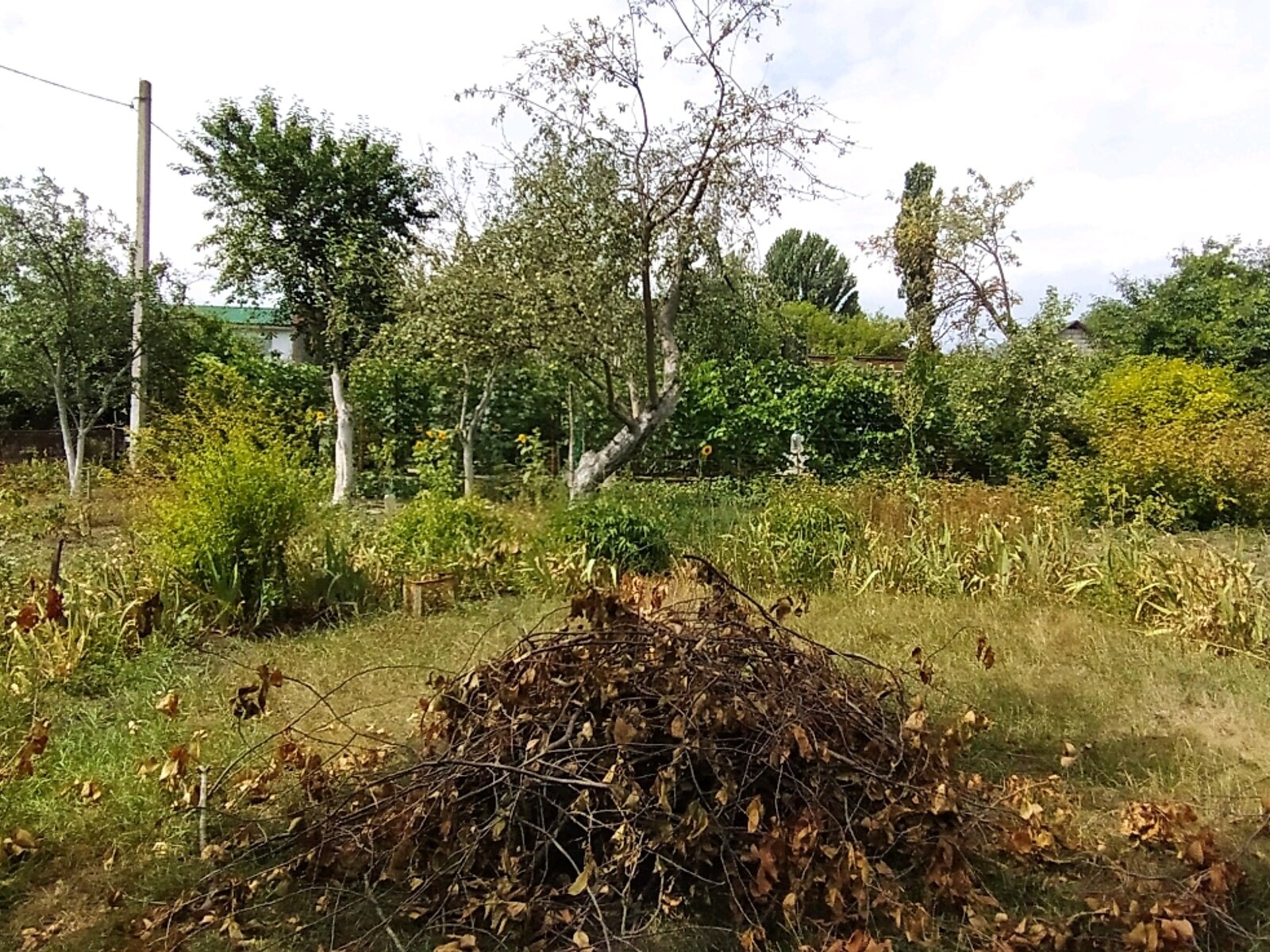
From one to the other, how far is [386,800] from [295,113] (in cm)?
1111

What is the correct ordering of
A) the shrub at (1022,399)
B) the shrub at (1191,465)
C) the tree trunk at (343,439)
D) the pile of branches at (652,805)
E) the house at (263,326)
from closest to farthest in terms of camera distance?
the pile of branches at (652,805) → the shrub at (1191,465) → the tree trunk at (343,439) → the shrub at (1022,399) → the house at (263,326)

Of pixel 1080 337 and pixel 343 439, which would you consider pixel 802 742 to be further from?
pixel 1080 337

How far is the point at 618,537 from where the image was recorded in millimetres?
6000

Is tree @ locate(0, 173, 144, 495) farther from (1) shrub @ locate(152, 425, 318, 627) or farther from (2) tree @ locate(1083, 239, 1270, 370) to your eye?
(2) tree @ locate(1083, 239, 1270, 370)

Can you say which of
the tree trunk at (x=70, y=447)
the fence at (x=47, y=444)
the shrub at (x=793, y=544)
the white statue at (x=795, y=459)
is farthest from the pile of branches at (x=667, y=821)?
the fence at (x=47, y=444)

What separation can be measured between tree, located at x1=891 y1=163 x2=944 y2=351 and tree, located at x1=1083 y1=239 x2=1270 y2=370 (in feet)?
10.7

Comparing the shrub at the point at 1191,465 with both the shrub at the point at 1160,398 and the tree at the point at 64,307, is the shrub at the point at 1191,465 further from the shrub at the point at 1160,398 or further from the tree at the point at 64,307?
the tree at the point at 64,307

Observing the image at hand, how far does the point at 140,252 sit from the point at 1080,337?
20448 millimetres

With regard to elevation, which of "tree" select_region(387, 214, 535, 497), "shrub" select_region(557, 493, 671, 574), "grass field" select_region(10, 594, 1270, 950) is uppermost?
"tree" select_region(387, 214, 535, 497)

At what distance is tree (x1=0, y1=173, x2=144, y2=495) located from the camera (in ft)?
30.5

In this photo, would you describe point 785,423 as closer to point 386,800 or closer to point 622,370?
point 622,370

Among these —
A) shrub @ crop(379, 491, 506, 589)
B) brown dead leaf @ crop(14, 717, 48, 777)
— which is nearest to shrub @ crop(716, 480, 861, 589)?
shrub @ crop(379, 491, 506, 589)

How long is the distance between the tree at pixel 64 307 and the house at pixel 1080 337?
12.3 meters

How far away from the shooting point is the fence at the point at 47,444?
1256 centimetres
